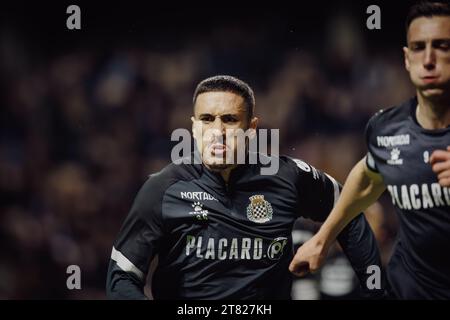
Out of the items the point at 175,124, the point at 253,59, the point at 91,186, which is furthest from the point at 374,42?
the point at 91,186

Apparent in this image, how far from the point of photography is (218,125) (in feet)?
12.4

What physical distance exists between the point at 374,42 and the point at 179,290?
2.62 meters

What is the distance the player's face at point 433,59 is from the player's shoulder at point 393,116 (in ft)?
0.61

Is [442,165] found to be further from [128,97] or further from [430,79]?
[128,97]

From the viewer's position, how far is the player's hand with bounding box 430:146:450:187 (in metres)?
3.17

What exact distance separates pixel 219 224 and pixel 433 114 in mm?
1129

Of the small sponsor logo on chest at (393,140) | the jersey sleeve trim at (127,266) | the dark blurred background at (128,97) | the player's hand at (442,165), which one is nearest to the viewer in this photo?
the player's hand at (442,165)

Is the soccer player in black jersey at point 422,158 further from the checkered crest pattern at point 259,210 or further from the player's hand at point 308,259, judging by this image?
the checkered crest pattern at point 259,210

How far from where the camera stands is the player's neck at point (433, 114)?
334 centimetres

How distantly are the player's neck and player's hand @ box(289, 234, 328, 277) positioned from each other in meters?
0.79

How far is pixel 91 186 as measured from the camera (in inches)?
219

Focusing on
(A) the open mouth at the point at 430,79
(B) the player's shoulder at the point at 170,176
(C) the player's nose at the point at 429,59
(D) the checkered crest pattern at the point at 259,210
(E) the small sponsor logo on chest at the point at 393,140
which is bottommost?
(D) the checkered crest pattern at the point at 259,210

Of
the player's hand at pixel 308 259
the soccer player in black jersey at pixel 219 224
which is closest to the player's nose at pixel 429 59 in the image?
the soccer player in black jersey at pixel 219 224
